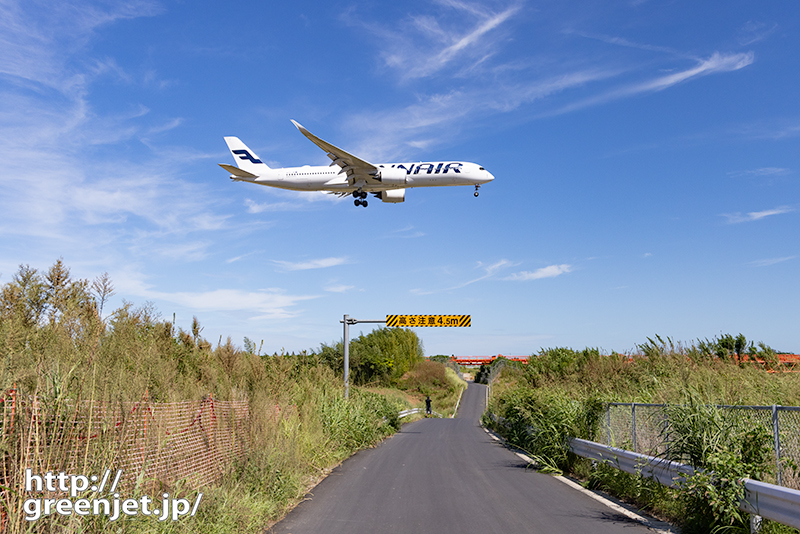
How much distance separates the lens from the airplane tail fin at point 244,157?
36.2 metres

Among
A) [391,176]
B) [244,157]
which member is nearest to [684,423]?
[391,176]

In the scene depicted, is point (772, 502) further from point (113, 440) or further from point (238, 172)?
point (238, 172)

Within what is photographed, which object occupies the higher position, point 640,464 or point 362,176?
point 362,176

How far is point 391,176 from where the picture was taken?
1125 inches

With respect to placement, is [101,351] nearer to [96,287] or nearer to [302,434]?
[96,287]

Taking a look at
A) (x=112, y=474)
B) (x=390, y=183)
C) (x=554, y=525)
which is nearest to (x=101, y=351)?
(x=112, y=474)

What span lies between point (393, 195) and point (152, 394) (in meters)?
23.6

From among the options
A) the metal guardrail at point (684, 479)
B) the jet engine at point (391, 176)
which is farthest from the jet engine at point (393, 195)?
the metal guardrail at point (684, 479)

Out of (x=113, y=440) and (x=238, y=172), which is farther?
(x=238, y=172)

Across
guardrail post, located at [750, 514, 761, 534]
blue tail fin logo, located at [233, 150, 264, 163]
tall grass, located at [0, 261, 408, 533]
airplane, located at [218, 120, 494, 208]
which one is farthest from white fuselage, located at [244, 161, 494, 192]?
guardrail post, located at [750, 514, 761, 534]

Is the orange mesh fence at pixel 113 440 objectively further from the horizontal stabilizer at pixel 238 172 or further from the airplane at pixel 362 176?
the horizontal stabilizer at pixel 238 172

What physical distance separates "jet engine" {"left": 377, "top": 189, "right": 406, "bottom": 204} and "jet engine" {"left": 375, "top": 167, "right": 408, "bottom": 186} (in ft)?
3.70

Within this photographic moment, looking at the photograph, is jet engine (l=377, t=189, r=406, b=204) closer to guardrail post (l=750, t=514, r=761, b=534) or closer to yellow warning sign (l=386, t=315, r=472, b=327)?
yellow warning sign (l=386, t=315, r=472, b=327)

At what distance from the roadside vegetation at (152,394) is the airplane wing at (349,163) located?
11501mm
